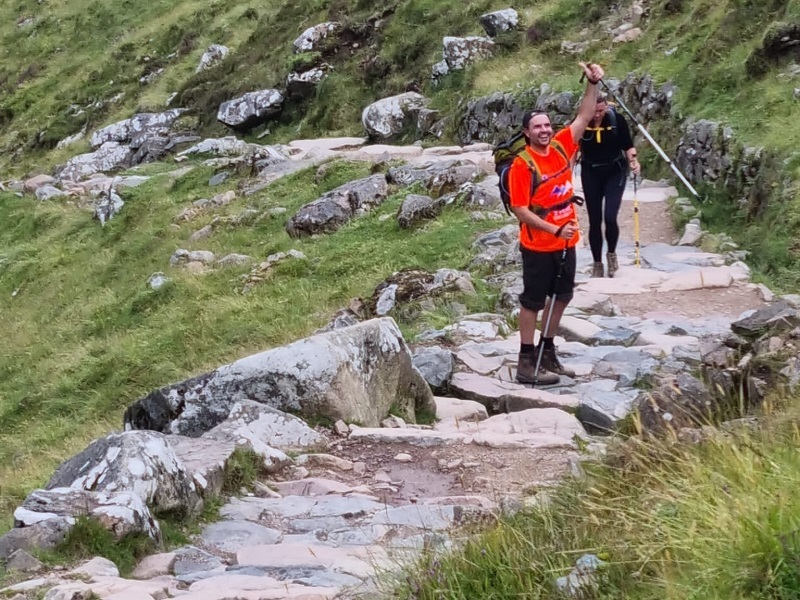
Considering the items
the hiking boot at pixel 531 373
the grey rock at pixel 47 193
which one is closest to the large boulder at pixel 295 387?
the hiking boot at pixel 531 373

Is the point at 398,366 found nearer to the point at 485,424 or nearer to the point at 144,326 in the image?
the point at 485,424

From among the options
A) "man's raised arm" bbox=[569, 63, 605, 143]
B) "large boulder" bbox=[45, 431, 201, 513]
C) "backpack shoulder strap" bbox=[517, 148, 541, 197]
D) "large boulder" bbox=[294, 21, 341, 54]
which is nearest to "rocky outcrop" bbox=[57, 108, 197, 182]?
"large boulder" bbox=[294, 21, 341, 54]

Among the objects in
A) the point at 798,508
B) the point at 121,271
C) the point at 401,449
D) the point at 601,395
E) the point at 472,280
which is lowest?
the point at 121,271

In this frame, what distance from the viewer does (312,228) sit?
53.6 ft

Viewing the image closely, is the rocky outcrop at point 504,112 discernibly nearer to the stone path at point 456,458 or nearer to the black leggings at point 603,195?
the stone path at point 456,458

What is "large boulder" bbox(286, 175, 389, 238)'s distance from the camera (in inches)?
643

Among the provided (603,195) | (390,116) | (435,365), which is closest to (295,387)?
(435,365)

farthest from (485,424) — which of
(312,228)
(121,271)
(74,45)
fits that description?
(74,45)

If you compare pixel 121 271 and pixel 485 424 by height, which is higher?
pixel 485 424

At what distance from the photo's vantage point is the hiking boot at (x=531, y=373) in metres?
7.86

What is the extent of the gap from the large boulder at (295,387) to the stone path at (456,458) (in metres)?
0.25

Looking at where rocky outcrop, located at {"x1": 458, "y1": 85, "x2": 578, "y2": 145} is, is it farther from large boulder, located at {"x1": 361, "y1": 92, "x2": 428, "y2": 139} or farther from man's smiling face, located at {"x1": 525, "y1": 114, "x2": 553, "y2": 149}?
man's smiling face, located at {"x1": 525, "y1": 114, "x2": 553, "y2": 149}

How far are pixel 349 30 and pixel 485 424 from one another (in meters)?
22.6

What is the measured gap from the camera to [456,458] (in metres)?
6.26
